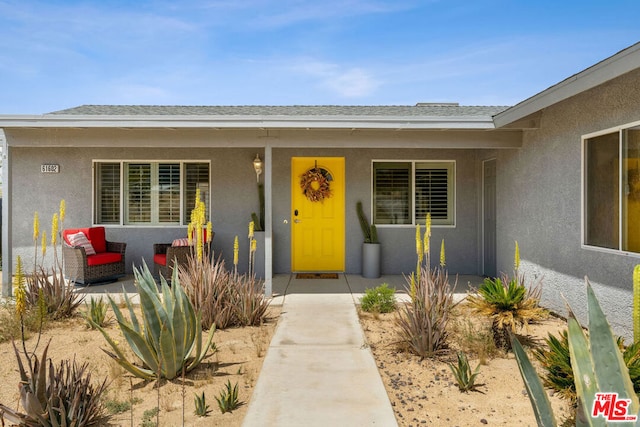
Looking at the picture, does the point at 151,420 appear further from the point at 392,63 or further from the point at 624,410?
the point at 392,63

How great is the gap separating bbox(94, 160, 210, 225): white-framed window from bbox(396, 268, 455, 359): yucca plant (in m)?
6.14

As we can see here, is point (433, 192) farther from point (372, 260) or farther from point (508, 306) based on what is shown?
point (508, 306)

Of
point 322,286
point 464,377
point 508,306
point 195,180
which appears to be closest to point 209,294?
point 464,377

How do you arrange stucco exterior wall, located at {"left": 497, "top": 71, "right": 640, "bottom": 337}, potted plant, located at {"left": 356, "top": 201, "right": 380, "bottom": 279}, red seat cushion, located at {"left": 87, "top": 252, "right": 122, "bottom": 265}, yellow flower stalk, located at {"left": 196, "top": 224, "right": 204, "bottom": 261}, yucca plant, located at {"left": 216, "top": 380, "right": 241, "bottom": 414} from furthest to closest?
potted plant, located at {"left": 356, "top": 201, "right": 380, "bottom": 279} < red seat cushion, located at {"left": 87, "top": 252, "right": 122, "bottom": 265} < stucco exterior wall, located at {"left": 497, "top": 71, "right": 640, "bottom": 337} < yellow flower stalk, located at {"left": 196, "top": 224, "right": 204, "bottom": 261} < yucca plant, located at {"left": 216, "top": 380, "right": 241, "bottom": 414}

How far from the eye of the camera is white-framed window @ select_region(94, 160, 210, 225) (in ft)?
31.8

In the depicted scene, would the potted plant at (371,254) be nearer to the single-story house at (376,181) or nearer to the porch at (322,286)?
the porch at (322,286)

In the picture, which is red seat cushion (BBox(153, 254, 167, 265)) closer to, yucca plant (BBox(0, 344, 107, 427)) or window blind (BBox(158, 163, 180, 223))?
window blind (BBox(158, 163, 180, 223))

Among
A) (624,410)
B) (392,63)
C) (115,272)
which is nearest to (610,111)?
(624,410)

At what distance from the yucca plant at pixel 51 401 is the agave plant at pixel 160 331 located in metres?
0.53

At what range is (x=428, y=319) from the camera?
4711 mm

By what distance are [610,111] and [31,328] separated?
737cm

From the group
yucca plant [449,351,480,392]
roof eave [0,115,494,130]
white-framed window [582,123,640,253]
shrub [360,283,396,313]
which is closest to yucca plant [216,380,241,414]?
yucca plant [449,351,480,392]

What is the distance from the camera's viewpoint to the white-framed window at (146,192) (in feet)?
31.8

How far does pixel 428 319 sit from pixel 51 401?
3.32m
